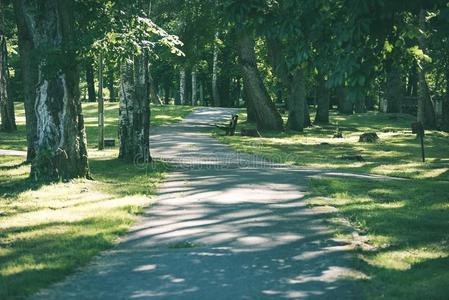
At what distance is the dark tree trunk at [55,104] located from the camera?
1355cm

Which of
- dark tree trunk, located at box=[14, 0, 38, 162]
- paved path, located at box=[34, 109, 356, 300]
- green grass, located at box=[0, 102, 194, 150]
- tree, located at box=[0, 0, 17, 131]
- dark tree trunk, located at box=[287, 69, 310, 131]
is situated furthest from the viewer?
dark tree trunk, located at box=[287, 69, 310, 131]

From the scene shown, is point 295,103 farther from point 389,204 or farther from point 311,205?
point 311,205

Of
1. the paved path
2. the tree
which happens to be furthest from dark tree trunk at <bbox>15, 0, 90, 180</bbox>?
the tree

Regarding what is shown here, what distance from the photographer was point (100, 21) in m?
13.8

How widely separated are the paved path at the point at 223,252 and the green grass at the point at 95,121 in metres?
14.4

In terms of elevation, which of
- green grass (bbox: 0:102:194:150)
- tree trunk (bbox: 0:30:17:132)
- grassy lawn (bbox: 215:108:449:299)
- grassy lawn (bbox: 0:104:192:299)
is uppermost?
tree trunk (bbox: 0:30:17:132)

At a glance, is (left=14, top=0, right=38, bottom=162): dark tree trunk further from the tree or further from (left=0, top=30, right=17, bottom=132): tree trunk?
(left=0, top=30, right=17, bottom=132): tree trunk

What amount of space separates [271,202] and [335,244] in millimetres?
3478

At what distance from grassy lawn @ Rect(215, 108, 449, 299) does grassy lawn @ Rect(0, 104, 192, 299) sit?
356 centimetres

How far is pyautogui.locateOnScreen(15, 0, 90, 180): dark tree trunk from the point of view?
13.5 m

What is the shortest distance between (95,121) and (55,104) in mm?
27710

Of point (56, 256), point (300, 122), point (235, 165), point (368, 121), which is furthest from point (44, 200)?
point (368, 121)

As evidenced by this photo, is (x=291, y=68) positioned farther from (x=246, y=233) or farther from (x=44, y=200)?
(x=44, y=200)

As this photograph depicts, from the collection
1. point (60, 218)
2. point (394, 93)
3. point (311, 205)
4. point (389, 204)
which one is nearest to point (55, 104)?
point (60, 218)
